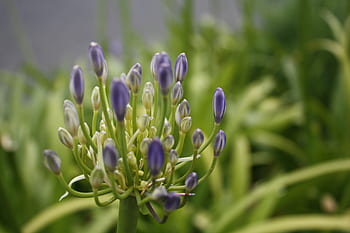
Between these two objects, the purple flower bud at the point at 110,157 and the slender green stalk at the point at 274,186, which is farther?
the slender green stalk at the point at 274,186

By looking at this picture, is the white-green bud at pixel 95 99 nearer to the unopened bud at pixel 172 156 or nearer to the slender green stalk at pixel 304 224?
the unopened bud at pixel 172 156

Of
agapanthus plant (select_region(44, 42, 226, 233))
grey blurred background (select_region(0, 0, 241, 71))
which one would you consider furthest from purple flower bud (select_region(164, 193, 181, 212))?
grey blurred background (select_region(0, 0, 241, 71))

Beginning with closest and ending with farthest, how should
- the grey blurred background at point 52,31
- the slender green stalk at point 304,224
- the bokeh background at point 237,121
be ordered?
the slender green stalk at point 304,224, the bokeh background at point 237,121, the grey blurred background at point 52,31

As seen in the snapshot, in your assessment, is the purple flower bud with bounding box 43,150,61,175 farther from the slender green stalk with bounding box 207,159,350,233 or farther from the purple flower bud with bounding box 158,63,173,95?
the slender green stalk with bounding box 207,159,350,233

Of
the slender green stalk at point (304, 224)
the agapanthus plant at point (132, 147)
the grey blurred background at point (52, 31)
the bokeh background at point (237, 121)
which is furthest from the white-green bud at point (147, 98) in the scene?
the grey blurred background at point (52, 31)

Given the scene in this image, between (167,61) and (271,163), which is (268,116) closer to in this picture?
(271,163)

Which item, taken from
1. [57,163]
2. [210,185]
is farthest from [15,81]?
[57,163]

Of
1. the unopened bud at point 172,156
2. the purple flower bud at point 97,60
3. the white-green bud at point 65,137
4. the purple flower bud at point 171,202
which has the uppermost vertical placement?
the purple flower bud at point 97,60
